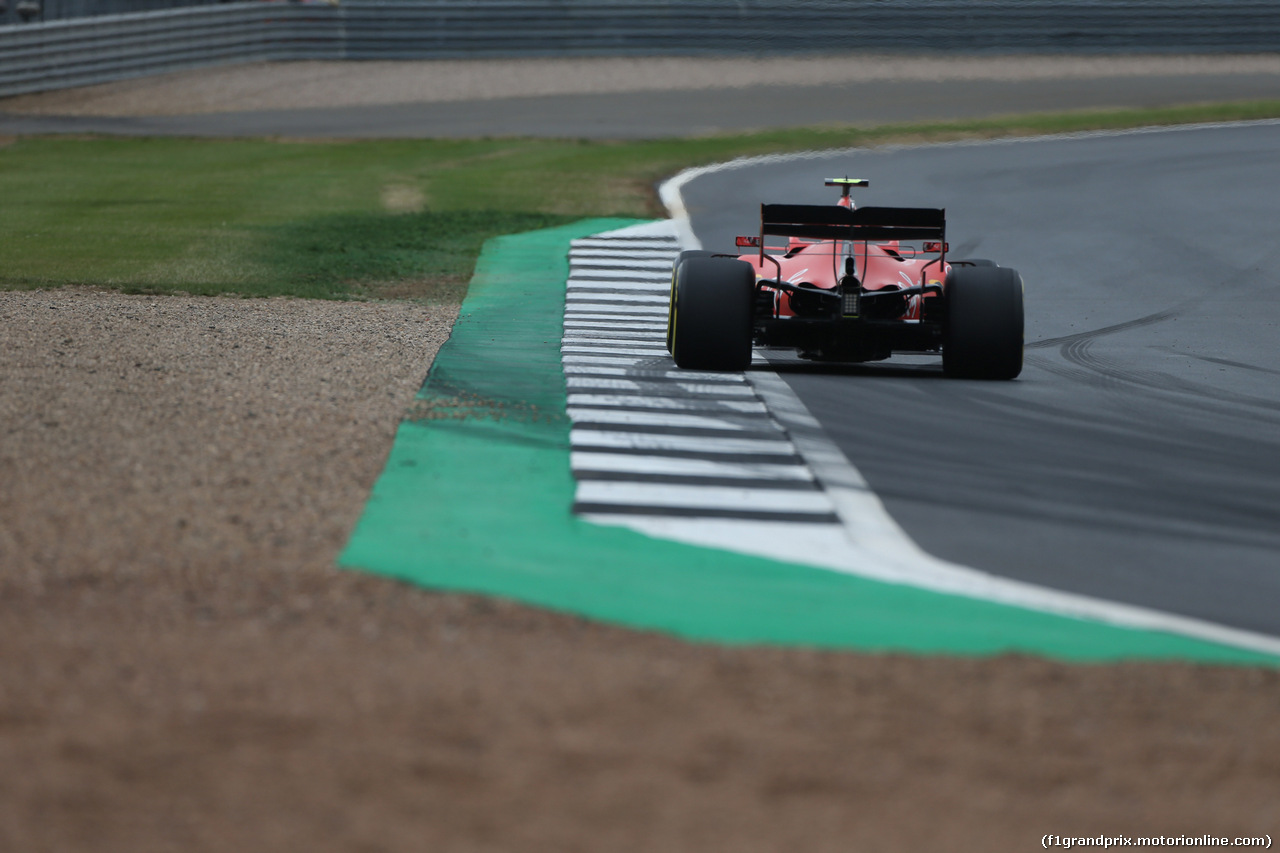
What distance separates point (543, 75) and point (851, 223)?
24.9 metres

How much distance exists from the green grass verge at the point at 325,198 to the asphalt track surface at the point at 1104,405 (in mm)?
3044

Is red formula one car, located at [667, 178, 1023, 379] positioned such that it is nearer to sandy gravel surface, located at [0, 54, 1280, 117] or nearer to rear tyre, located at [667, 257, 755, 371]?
rear tyre, located at [667, 257, 755, 371]

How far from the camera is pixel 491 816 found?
12.9 feet

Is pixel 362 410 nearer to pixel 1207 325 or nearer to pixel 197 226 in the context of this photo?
pixel 1207 325

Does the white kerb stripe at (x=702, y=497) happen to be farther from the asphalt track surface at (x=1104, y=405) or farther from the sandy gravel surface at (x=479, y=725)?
the sandy gravel surface at (x=479, y=725)

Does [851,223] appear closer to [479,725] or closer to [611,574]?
[611,574]

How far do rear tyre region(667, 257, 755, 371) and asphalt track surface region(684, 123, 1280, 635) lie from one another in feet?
1.65

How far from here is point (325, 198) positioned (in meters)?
21.5

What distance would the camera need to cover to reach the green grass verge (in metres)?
16.1

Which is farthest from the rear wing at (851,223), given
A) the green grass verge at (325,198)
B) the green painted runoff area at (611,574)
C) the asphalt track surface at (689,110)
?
the asphalt track surface at (689,110)

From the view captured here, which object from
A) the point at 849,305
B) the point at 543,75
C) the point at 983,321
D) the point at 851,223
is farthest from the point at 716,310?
the point at 543,75

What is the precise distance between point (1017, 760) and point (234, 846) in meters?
2.23

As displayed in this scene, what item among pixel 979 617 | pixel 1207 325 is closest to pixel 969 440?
pixel 979 617

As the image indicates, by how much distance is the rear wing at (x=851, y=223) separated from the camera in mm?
10992
